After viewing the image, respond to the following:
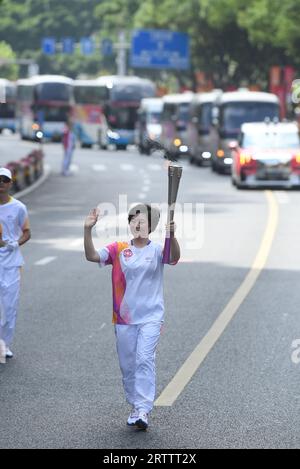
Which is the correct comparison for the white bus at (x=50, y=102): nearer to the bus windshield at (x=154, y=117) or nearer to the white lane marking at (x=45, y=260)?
the bus windshield at (x=154, y=117)

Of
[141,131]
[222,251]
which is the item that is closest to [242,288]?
[222,251]

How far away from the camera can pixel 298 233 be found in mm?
26766

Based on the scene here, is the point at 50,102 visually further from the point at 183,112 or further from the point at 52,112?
the point at 183,112

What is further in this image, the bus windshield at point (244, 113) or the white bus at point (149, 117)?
the white bus at point (149, 117)

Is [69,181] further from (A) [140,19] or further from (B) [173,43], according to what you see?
(A) [140,19]

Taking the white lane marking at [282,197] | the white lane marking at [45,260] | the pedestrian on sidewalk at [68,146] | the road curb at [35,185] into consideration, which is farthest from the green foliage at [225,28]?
the white lane marking at [45,260]

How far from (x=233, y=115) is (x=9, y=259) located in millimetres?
40253

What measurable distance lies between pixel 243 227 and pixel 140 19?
74507mm

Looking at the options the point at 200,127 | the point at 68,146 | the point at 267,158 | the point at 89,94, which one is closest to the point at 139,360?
the point at 267,158

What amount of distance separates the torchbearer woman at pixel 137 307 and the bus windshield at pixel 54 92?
7562cm

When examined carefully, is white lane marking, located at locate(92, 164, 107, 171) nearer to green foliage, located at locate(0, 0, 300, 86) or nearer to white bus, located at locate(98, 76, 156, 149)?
green foliage, located at locate(0, 0, 300, 86)

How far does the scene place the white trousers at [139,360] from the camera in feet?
30.7

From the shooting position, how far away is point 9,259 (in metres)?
12.7

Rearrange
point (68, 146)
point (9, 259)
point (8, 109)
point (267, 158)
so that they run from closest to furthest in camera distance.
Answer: point (9, 259), point (267, 158), point (68, 146), point (8, 109)
